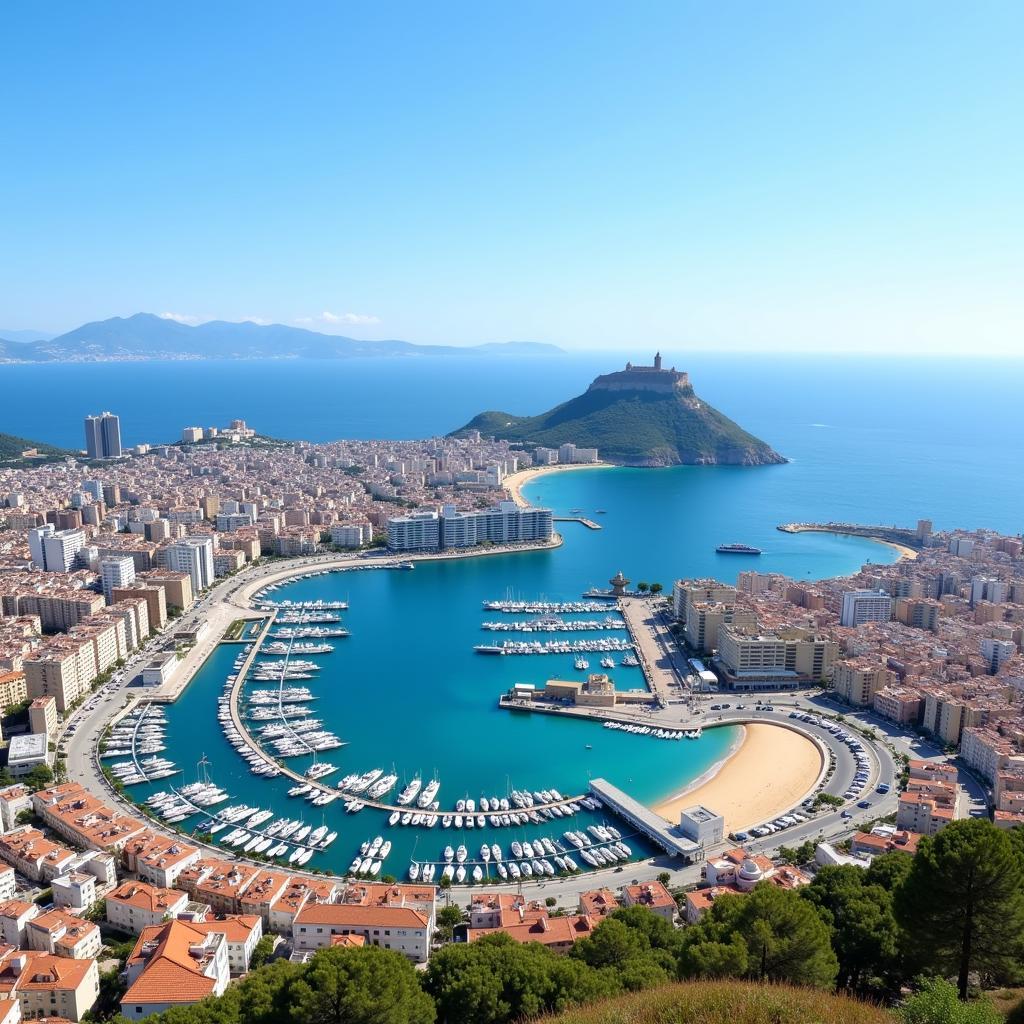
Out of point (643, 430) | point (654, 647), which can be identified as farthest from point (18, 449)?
Answer: point (654, 647)

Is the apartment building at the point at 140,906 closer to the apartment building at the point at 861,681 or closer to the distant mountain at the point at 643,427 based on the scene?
the apartment building at the point at 861,681

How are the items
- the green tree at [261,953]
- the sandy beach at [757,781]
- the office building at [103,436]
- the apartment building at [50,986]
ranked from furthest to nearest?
the office building at [103,436], the sandy beach at [757,781], the green tree at [261,953], the apartment building at [50,986]

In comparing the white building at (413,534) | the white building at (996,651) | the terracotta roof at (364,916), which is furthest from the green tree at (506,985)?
the white building at (413,534)

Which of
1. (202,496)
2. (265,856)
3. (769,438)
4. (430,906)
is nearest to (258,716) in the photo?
(265,856)

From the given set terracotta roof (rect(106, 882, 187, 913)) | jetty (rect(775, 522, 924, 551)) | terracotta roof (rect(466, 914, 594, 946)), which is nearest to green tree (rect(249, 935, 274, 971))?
terracotta roof (rect(106, 882, 187, 913))

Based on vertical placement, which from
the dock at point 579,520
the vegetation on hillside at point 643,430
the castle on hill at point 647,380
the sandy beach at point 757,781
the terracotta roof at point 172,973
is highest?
the castle on hill at point 647,380

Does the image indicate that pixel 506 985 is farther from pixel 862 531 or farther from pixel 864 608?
pixel 862 531
